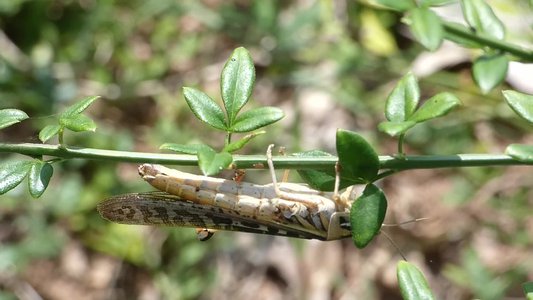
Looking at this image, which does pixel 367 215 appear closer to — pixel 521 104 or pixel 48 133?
pixel 521 104

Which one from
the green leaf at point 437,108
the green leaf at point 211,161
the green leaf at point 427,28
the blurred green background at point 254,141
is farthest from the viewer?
the blurred green background at point 254,141

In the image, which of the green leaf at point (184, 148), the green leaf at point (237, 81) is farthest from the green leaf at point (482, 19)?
the green leaf at point (184, 148)

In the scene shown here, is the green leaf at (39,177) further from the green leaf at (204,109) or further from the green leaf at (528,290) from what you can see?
the green leaf at (528,290)

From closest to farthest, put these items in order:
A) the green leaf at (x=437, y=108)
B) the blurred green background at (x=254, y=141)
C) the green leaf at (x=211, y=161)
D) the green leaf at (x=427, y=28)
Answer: the green leaf at (x=211, y=161) → the green leaf at (x=437, y=108) → the green leaf at (x=427, y=28) → the blurred green background at (x=254, y=141)

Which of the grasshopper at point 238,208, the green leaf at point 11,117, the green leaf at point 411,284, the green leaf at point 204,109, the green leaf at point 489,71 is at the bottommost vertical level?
the grasshopper at point 238,208

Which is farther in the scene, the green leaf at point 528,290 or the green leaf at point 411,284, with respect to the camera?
the green leaf at point 411,284

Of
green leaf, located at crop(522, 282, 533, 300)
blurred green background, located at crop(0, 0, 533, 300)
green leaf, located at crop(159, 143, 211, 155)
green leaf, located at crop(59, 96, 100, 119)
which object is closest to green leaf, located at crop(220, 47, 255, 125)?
green leaf, located at crop(159, 143, 211, 155)

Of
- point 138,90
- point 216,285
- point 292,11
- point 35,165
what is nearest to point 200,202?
point 35,165

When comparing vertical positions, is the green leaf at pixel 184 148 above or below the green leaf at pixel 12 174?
above
